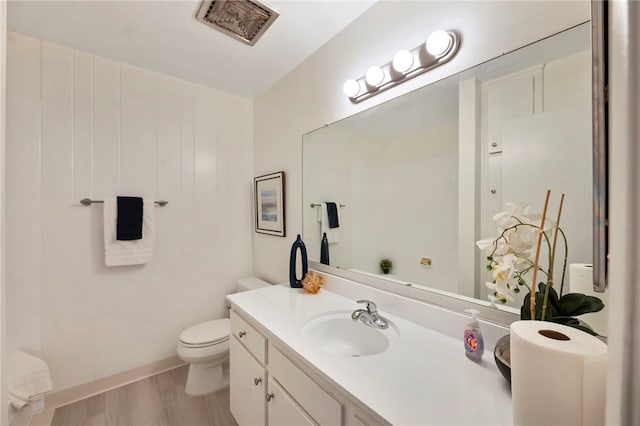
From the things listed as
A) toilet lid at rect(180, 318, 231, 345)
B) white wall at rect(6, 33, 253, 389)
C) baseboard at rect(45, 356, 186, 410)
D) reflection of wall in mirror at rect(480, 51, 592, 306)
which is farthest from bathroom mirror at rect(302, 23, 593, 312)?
baseboard at rect(45, 356, 186, 410)

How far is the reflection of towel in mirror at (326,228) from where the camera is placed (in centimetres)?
168

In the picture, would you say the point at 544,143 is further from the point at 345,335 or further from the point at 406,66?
the point at 345,335

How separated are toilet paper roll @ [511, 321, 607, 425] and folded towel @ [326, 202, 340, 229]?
1171 millimetres

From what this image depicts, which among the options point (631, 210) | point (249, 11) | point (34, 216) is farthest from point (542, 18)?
point (34, 216)

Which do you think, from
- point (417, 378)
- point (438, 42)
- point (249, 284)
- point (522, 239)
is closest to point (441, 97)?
point (438, 42)

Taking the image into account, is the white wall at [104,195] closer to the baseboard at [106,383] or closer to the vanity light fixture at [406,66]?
the baseboard at [106,383]

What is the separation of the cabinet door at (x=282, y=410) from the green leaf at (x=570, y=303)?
830mm

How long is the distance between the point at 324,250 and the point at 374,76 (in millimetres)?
1048

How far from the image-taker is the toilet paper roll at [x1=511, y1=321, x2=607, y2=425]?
481mm

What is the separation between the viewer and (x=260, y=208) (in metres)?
2.36

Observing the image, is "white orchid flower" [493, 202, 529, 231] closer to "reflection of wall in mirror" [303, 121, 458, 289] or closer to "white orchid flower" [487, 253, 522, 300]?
"white orchid flower" [487, 253, 522, 300]

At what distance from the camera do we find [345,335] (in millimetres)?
1271

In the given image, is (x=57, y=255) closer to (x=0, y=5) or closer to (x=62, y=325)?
(x=62, y=325)

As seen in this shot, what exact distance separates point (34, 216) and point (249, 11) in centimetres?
177
